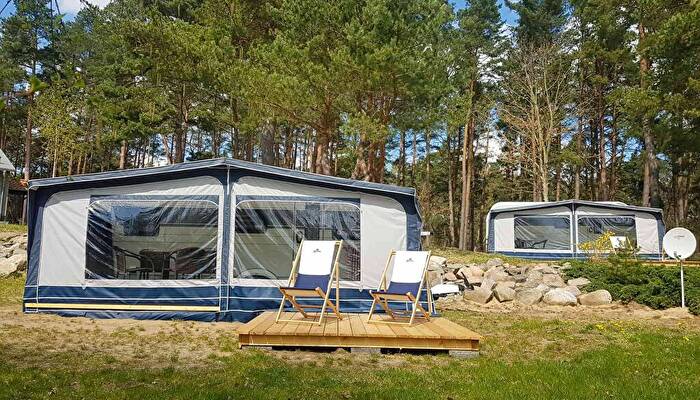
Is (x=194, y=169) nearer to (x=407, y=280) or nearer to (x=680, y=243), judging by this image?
(x=407, y=280)

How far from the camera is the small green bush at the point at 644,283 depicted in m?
8.13

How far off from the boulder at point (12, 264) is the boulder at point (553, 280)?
32.9 ft

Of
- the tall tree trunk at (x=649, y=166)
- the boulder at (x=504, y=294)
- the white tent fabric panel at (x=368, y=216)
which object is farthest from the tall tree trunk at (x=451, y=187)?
the white tent fabric panel at (x=368, y=216)

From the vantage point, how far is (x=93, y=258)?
6621 mm

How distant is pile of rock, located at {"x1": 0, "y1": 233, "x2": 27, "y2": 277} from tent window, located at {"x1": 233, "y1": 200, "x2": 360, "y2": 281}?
657 centimetres

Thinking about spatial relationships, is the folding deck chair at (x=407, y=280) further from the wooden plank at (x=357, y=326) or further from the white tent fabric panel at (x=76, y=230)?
the white tent fabric panel at (x=76, y=230)

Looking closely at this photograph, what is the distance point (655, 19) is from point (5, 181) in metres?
21.6

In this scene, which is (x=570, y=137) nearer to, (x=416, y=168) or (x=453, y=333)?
(x=416, y=168)

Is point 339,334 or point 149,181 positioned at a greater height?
point 149,181

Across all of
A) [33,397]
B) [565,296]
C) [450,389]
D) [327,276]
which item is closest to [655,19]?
[565,296]

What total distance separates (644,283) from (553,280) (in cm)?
140

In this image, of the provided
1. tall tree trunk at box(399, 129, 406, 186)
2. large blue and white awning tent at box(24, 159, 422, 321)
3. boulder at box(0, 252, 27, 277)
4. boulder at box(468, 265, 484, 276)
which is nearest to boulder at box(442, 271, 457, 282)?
boulder at box(468, 265, 484, 276)

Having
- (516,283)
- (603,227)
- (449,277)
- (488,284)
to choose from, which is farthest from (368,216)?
(603,227)

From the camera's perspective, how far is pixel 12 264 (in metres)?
10.6
